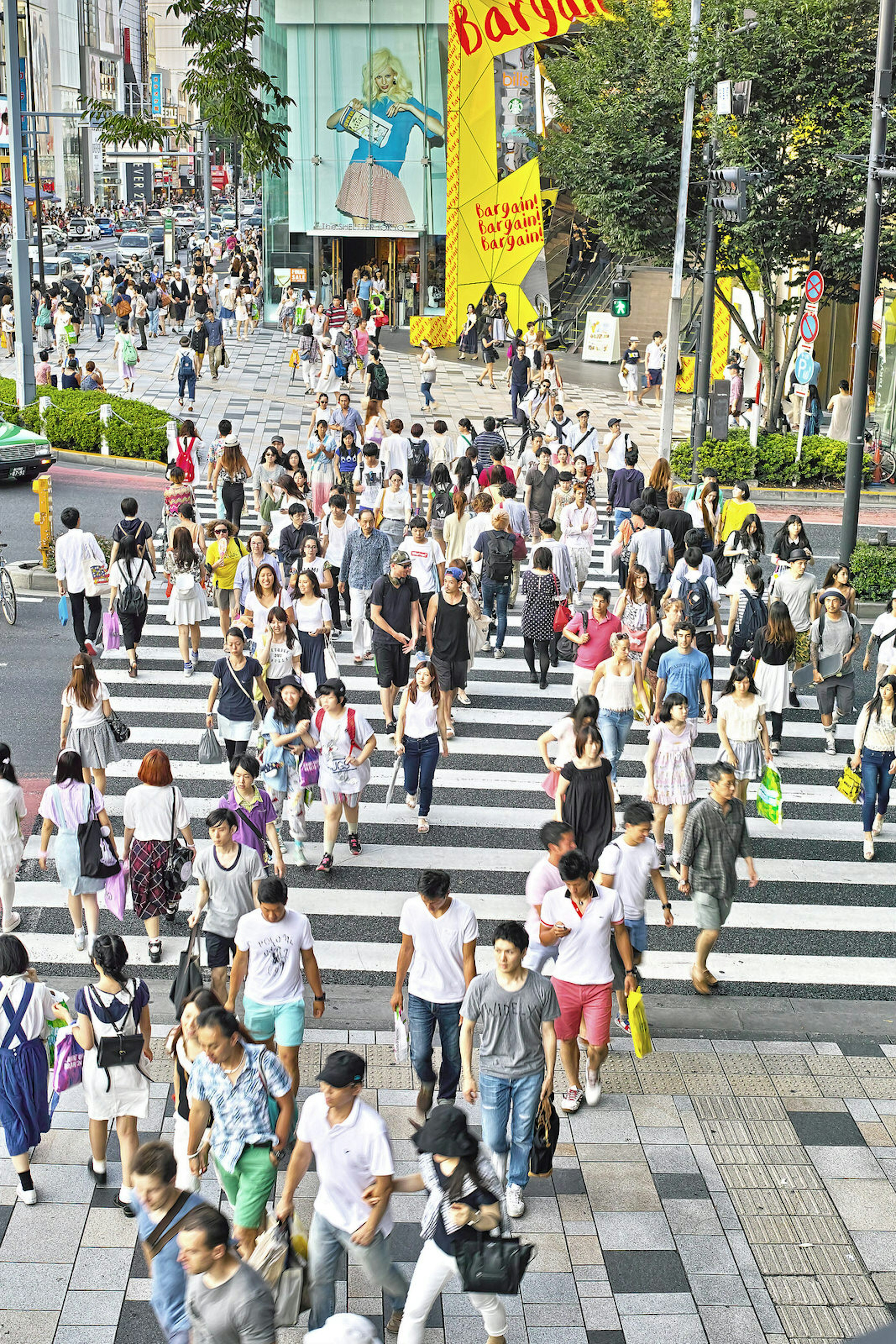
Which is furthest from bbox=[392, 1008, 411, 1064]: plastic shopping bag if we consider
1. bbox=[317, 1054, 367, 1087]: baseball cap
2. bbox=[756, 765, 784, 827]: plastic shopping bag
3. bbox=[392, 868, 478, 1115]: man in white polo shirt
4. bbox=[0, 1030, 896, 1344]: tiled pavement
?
bbox=[756, 765, 784, 827]: plastic shopping bag

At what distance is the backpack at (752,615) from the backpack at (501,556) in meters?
2.49

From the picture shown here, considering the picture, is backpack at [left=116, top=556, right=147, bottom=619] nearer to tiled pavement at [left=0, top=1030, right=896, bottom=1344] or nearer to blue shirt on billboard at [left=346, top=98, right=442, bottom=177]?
tiled pavement at [left=0, top=1030, right=896, bottom=1344]

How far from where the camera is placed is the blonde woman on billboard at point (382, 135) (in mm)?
43750

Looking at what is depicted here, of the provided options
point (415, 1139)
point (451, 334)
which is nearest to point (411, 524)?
point (415, 1139)

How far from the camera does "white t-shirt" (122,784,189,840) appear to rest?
9.04m

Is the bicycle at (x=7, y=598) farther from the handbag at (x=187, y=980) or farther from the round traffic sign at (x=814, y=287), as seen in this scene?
the round traffic sign at (x=814, y=287)

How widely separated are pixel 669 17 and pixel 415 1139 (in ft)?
87.9

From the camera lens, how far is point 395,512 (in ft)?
53.2

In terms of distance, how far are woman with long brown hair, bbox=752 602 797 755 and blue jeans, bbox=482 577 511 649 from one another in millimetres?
3256

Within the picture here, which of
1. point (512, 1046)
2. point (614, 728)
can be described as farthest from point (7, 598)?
point (512, 1046)

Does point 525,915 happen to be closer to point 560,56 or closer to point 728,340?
point 728,340

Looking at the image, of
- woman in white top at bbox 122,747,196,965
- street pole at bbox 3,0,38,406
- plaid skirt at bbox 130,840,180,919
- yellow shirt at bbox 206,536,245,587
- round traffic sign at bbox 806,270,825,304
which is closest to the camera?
woman in white top at bbox 122,747,196,965

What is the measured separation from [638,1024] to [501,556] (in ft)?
25.9

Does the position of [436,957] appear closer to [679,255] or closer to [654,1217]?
[654,1217]
